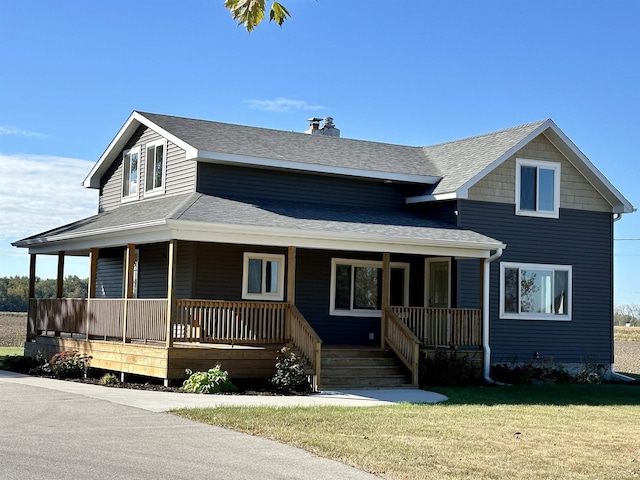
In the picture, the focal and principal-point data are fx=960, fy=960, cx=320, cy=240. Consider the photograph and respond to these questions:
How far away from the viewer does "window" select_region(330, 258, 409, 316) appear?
81.3ft

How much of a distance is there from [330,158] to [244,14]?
14.9 meters

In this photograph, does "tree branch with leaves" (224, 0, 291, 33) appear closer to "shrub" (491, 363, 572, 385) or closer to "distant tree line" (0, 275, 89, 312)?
"shrub" (491, 363, 572, 385)

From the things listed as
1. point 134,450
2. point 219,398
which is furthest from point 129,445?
point 219,398

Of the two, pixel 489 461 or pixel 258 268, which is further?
pixel 258 268

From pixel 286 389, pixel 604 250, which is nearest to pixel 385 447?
pixel 286 389

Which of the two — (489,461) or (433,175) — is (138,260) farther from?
(489,461)

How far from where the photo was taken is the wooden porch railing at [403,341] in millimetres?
20984

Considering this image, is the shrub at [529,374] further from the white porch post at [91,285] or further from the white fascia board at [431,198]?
the white porch post at [91,285]

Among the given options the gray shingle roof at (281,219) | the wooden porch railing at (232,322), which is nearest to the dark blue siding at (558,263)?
the gray shingle roof at (281,219)

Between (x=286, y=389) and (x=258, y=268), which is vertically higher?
(x=258, y=268)

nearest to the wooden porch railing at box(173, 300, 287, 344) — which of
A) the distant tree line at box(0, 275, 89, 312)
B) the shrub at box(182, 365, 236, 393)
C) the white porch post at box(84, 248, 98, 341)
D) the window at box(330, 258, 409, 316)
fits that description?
the shrub at box(182, 365, 236, 393)

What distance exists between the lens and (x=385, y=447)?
1202 cm

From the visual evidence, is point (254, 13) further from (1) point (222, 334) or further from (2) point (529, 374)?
(2) point (529, 374)

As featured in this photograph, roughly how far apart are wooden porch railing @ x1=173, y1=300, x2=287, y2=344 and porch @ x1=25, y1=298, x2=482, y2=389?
0.8 inches
